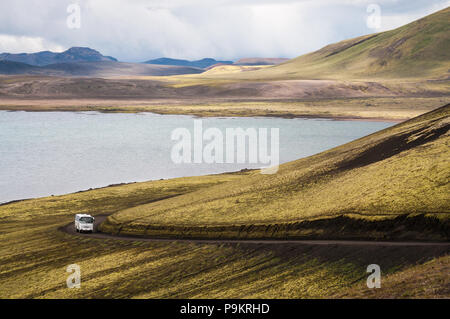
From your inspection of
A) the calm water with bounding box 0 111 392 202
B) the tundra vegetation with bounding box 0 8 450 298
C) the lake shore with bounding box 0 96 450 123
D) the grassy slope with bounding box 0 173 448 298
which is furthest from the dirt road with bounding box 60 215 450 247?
the lake shore with bounding box 0 96 450 123

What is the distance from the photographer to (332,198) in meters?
33.0

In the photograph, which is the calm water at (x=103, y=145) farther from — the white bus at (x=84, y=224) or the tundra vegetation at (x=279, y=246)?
the tundra vegetation at (x=279, y=246)

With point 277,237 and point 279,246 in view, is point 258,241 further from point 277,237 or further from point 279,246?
point 279,246

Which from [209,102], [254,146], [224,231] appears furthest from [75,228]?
[209,102]

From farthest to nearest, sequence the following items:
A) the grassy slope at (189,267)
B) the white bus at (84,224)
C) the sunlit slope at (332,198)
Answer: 1. the white bus at (84,224)
2. the sunlit slope at (332,198)
3. the grassy slope at (189,267)

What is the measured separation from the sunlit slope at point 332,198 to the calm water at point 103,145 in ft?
89.2

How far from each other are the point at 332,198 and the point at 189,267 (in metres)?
9.38

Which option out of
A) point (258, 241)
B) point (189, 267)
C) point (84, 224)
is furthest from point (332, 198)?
point (84, 224)

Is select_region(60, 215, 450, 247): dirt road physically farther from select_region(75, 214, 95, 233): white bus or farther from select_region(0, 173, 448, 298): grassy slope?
select_region(0, 173, 448, 298): grassy slope

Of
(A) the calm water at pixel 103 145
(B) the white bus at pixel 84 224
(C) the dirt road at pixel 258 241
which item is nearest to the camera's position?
(C) the dirt road at pixel 258 241

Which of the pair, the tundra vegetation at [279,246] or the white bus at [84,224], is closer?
the tundra vegetation at [279,246]

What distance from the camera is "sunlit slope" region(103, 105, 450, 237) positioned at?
29406 millimetres

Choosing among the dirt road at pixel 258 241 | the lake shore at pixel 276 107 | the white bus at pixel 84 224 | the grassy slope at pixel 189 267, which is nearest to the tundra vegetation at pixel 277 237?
the grassy slope at pixel 189 267

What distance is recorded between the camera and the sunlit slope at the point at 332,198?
29.4 metres
